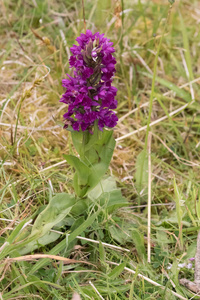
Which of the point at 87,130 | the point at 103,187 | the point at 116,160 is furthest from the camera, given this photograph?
the point at 116,160

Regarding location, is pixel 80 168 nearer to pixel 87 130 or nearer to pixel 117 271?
pixel 87 130

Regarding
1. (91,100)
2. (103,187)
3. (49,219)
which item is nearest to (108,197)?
(103,187)

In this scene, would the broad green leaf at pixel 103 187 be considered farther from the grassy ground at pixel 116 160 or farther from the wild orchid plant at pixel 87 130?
the grassy ground at pixel 116 160

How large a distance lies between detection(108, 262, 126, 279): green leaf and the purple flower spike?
62 centimetres

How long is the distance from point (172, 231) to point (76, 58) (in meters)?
1.01

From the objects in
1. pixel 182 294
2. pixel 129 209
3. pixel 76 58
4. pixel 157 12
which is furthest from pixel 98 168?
pixel 157 12

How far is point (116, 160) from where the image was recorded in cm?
236

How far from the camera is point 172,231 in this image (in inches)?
78.6

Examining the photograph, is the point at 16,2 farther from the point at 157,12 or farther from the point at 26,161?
the point at 26,161

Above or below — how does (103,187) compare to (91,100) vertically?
below

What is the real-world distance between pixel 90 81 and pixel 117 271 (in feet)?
2.77

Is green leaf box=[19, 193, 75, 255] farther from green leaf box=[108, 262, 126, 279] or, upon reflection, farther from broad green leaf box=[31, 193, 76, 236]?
green leaf box=[108, 262, 126, 279]

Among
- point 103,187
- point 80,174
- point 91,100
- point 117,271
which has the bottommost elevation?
point 117,271

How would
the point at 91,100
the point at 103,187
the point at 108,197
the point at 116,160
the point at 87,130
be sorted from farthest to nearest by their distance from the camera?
the point at 116,160 < the point at 103,187 < the point at 108,197 < the point at 87,130 < the point at 91,100
